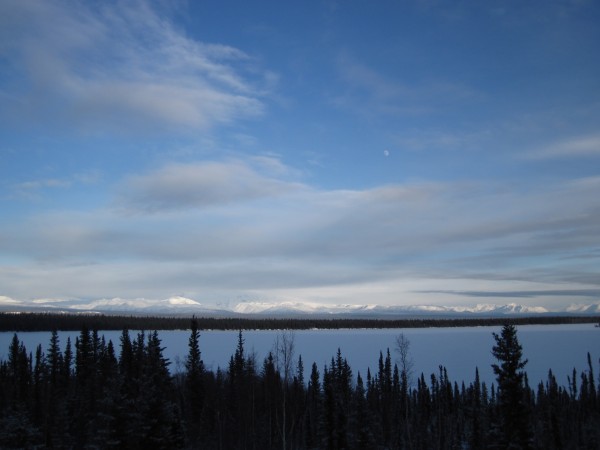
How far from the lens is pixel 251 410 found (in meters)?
88.2

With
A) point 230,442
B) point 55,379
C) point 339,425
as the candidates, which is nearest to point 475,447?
point 339,425

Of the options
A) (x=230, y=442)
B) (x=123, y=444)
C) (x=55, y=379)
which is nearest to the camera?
(x=123, y=444)

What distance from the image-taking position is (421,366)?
153125mm

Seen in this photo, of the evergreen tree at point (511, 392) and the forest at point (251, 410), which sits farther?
the evergreen tree at point (511, 392)

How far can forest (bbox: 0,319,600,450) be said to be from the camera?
112 ft

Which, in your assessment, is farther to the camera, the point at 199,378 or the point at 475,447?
the point at 199,378

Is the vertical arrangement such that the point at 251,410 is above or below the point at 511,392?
below

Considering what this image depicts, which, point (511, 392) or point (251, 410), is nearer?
point (511, 392)

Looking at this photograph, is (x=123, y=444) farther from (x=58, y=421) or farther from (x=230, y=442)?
(x=230, y=442)

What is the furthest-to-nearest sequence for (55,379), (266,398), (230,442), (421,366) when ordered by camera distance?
(421,366) < (55,379) < (266,398) < (230,442)

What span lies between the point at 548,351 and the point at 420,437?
408ft

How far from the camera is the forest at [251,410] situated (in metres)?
34.2

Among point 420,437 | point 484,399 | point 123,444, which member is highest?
point 123,444

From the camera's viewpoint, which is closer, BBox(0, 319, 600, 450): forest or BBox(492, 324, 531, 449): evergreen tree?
BBox(0, 319, 600, 450): forest
